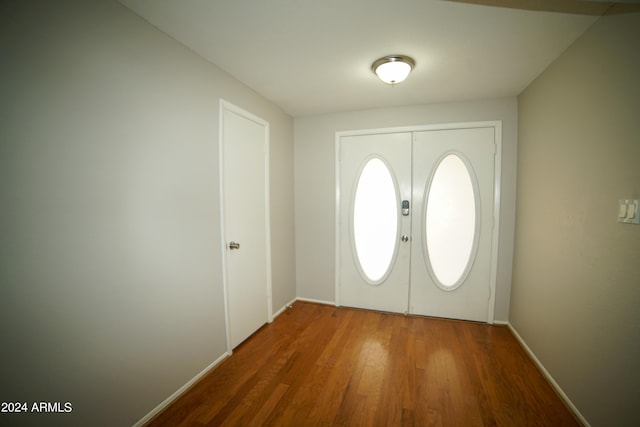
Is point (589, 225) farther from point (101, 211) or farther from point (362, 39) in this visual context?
point (101, 211)

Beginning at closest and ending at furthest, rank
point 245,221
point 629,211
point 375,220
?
point 629,211, point 245,221, point 375,220

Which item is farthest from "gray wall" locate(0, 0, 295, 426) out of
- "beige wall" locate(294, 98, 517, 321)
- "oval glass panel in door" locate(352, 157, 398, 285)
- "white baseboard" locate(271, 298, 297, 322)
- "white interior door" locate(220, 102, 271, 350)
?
"oval glass panel in door" locate(352, 157, 398, 285)

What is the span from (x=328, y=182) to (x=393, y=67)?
1.55 metres

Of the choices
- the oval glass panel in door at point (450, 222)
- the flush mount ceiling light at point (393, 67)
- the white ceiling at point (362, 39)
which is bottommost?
the oval glass panel in door at point (450, 222)

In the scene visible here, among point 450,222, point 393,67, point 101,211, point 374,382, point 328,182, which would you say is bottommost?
point 374,382

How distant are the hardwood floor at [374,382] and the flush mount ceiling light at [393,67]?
2382 mm

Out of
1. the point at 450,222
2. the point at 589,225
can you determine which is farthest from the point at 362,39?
the point at 450,222

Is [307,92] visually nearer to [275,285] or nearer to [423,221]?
[423,221]

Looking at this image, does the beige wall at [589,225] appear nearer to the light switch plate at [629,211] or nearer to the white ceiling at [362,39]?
the light switch plate at [629,211]

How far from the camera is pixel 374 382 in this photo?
191 centimetres

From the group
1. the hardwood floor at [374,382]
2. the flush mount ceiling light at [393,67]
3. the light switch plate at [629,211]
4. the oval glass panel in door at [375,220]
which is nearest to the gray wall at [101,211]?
the hardwood floor at [374,382]

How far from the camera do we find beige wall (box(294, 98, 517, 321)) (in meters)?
2.67

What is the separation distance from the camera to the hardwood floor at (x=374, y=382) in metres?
1.60

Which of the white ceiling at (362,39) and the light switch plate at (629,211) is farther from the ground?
the white ceiling at (362,39)
